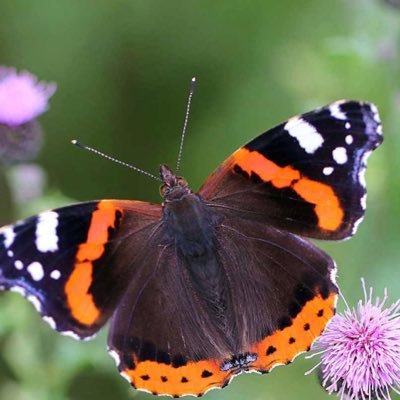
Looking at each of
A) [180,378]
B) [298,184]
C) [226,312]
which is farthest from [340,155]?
[180,378]

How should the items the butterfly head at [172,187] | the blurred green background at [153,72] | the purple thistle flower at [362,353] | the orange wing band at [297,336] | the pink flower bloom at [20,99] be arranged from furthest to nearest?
1. the blurred green background at [153,72]
2. the pink flower bloom at [20,99]
3. the butterfly head at [172,187]
4. the purple thistle flower at [362,353]
5. the orange wing band at [297,336]

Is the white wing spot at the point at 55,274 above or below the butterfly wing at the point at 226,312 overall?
above

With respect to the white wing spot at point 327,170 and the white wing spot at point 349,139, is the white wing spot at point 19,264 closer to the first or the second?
the white wing spot at point 327,170

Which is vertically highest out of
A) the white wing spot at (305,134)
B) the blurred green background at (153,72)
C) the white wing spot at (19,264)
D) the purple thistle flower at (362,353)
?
the blurred green background at (153,72)

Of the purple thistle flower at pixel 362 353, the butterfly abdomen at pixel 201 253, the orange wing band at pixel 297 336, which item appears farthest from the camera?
the butterfly abdomen at pixel 201 253

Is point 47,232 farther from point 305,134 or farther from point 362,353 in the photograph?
point 362,353

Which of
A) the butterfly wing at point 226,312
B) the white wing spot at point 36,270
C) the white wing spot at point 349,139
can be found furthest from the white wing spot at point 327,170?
the white wing spot at point 36,270
